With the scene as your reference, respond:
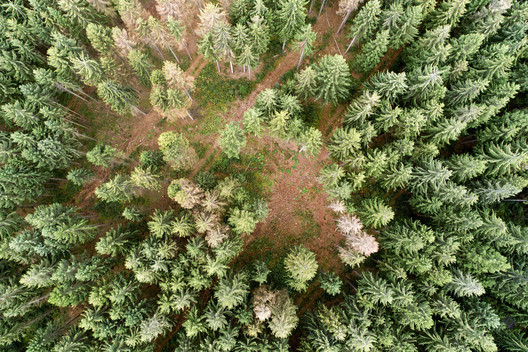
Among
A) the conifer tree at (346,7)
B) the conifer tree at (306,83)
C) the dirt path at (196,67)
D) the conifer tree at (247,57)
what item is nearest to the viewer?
the conifer tree at (306,83)

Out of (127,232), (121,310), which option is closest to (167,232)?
(127,232)

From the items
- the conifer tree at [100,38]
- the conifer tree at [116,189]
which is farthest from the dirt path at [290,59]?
the conifer tree at [100,38]

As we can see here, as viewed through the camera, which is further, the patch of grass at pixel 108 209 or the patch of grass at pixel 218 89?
the patch of grass at pixel 218 89

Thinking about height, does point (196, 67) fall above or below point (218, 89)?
above

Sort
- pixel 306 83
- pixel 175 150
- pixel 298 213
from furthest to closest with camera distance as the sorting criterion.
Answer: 1. pixel 298 213
2. pixel 306 83
3. pixel 175 150

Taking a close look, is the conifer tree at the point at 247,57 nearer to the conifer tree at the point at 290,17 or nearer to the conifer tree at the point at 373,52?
the conifer tree at the point at 290,17

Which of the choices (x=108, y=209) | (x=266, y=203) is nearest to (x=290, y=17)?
(x=266, y=203)

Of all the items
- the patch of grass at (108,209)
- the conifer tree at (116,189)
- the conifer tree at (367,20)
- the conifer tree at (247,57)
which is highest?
the conifer tree at (367,20)

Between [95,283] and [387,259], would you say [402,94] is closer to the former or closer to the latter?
[387,259]

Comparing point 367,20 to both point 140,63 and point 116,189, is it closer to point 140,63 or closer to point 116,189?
point 140,63
